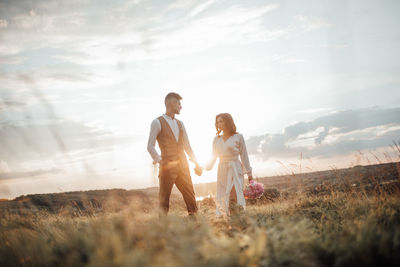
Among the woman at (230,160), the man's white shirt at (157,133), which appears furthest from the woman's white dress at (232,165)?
the man's white shirt at (157,133)

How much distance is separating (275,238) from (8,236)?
3502 millimetres

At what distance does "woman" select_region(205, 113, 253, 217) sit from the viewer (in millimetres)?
6234

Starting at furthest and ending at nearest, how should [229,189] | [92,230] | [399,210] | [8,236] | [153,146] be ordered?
[229,189], [153,146], [399,210], [8,236], [92,230]

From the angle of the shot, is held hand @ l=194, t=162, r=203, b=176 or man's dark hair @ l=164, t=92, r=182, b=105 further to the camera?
held hand @ l=194, t=162, r=203, b=176

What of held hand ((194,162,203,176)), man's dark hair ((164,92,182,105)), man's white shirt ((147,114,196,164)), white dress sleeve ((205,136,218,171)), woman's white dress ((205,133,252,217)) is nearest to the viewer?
man's white shirt ((147,114,196,164))

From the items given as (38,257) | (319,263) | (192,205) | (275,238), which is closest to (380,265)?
(319,263)

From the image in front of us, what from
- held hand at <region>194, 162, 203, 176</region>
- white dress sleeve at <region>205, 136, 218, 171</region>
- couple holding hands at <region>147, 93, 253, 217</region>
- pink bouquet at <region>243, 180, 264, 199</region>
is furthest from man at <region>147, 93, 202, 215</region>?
pink bouquet at <region>243, 180, 264, 199</region>

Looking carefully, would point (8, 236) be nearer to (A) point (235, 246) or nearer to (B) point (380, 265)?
(A) point (235, 246)

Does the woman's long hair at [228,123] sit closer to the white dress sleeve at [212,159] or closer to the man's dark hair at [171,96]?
the white dress sleeve at [212,159]

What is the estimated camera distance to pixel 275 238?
273 centimetres

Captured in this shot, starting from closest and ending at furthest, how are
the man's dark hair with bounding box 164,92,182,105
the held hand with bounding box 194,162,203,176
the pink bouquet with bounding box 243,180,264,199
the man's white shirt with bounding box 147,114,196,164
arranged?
the man's white shirt with bounding box 147,114,196,164
the man's dark hair with bounding box 164,92,182,105
the pink bouquet with bounding box 243,180,264,199
the held hand with bounding box 194,162,203,176

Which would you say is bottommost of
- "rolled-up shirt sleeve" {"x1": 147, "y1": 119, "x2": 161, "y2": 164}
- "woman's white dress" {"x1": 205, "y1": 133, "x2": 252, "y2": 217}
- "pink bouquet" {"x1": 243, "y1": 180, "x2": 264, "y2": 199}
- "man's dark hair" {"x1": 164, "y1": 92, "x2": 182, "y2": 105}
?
"pink bouquet" {"x1": 243, "y1": 180, "x2": 264, "y2": 199}

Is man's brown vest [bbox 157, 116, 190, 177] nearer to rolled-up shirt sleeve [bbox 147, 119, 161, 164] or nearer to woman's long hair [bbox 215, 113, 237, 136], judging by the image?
rolled-up shirt sleeve [bbox 147, 119, 161, 164]

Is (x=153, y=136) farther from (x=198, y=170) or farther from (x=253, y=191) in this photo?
(x=253, y=191)
